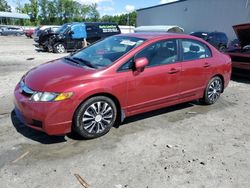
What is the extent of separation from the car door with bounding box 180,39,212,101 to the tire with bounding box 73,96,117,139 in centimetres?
164

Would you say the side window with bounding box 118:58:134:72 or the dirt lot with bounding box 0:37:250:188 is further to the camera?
the side window with bounding box 118:58:134:72

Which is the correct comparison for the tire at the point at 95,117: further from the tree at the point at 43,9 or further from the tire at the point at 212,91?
the tree at the point at 43,9

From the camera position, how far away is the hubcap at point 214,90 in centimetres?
592

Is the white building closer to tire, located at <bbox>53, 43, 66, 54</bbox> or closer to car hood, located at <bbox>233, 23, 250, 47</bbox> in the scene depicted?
tire, located at <bbox>53, 43, 66, 54</bbox>

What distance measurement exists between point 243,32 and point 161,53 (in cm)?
490

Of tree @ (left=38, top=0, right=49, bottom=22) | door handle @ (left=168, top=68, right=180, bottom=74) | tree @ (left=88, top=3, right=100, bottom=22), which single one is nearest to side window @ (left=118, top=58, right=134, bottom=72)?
door handle @ (left=168, top=68, right=180, bottom=74)

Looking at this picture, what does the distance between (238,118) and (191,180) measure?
8.61 feet

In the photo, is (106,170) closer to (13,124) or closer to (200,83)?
(13,124)

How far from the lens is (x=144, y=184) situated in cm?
315

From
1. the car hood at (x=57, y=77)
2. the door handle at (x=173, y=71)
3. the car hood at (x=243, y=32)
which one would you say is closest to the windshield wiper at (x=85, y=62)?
the car hood at (x=57, y=77)

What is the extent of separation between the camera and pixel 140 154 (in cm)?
381

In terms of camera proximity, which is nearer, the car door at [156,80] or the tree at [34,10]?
the car door at [156,80]

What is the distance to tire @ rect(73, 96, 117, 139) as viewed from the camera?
3961 millimetres

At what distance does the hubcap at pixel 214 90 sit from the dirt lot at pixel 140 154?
760 millimetres
